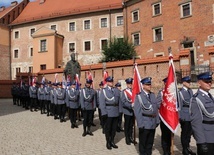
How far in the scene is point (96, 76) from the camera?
23156 millimetres

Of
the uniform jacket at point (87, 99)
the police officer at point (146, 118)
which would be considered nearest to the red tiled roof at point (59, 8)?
the uniform jacket at point (87, 99)

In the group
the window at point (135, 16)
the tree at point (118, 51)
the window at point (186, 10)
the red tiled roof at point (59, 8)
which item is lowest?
the tree at point (118, 51)

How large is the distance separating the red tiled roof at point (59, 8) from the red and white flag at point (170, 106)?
2804 centimetres

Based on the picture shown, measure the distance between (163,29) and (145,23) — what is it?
282cm

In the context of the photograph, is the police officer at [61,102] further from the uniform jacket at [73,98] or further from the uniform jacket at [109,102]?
the uniform jacket at [109,102]

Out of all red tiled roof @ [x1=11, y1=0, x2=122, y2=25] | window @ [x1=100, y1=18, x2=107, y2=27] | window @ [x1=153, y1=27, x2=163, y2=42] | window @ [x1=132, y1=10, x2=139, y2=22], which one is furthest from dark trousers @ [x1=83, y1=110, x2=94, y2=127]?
window @ [x1=100, y1=18, x2=107, y2=27]

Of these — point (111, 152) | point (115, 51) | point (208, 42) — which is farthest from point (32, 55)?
point (111, 152)

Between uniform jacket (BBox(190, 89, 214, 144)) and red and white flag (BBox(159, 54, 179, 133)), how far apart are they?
160cm

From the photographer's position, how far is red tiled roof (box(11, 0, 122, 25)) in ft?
112

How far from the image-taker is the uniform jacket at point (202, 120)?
4.08m

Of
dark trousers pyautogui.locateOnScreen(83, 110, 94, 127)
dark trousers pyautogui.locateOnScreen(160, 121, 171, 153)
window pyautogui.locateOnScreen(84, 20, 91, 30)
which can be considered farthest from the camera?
window pyautogui.locateOnScreen(84, 20, 91, 30)

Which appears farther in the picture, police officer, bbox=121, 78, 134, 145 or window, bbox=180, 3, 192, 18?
window, bbox=180, 3, 192, 18

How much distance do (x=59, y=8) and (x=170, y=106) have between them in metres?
35.3

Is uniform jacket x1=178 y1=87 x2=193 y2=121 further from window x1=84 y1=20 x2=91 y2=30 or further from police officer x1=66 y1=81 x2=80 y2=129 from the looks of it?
window x1=84 y1=20 x2=91 y2=30
